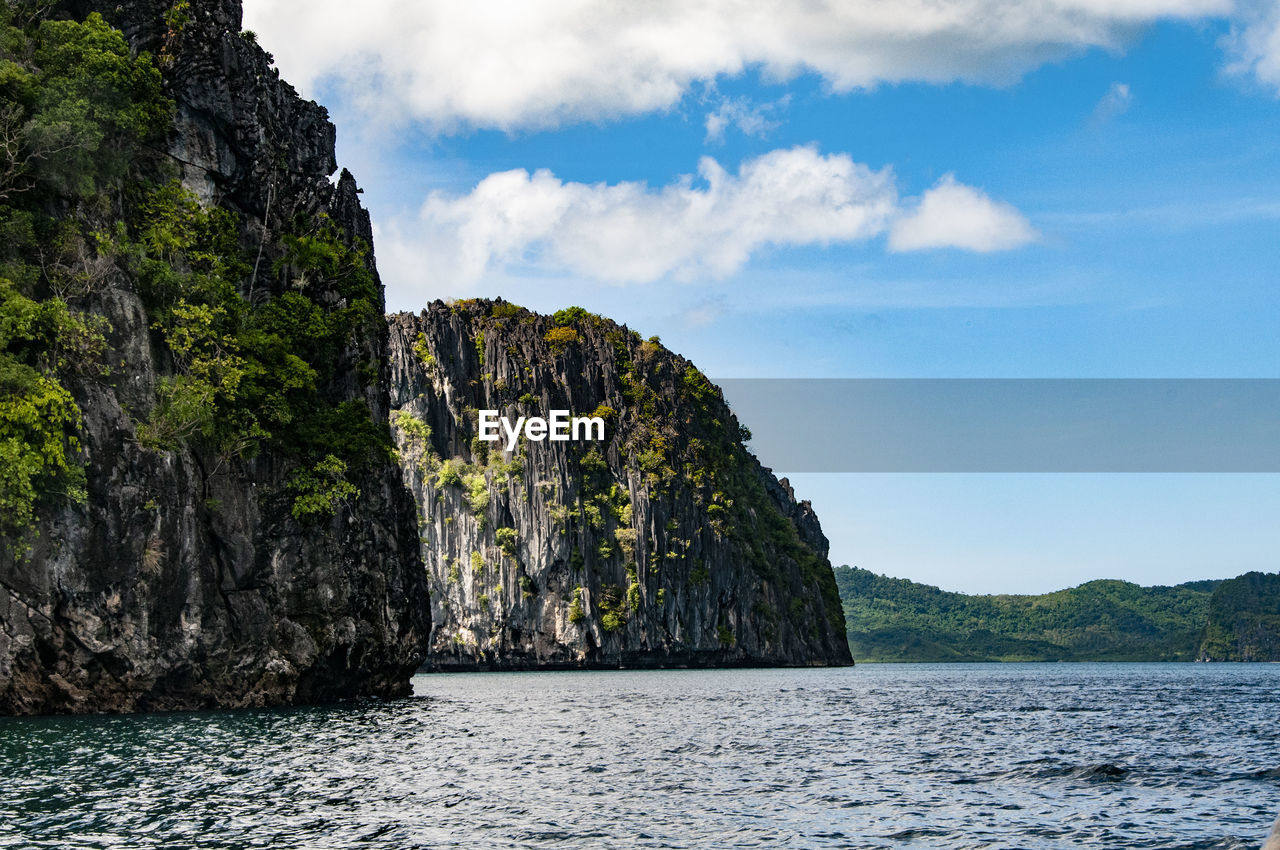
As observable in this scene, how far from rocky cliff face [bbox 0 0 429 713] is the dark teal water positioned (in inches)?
100

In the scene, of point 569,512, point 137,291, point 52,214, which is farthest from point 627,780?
point 569,512

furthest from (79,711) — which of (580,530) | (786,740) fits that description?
(580,530)

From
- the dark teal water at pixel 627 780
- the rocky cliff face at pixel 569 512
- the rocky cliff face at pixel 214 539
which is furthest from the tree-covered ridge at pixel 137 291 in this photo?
the rocky cliff face at pixel 569 512

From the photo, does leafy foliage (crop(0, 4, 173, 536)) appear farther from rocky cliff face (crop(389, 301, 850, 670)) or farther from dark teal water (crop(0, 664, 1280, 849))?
rocky cliff face (crop(389, 301, 850, 670))

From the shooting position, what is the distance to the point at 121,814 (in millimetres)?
19984

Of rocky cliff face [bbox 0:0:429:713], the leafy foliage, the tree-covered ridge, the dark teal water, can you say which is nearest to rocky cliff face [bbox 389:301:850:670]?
rocky cliff face [bbox 0:0:429:713]

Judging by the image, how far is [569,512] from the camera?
12262 centimetres

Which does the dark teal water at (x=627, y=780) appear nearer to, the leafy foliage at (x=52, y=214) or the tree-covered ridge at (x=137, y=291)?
the leafy foliage at (x=52, y=214)

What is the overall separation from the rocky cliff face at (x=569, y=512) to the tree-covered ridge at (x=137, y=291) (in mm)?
68998

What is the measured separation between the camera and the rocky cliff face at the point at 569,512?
120188mm

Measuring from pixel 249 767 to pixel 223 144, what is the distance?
33.3m

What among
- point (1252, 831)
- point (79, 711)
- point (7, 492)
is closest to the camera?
point (1252, 831)

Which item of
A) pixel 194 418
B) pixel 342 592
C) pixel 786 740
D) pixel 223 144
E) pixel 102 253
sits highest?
pixel 223 144

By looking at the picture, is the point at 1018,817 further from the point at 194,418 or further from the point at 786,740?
the point at 194,418
